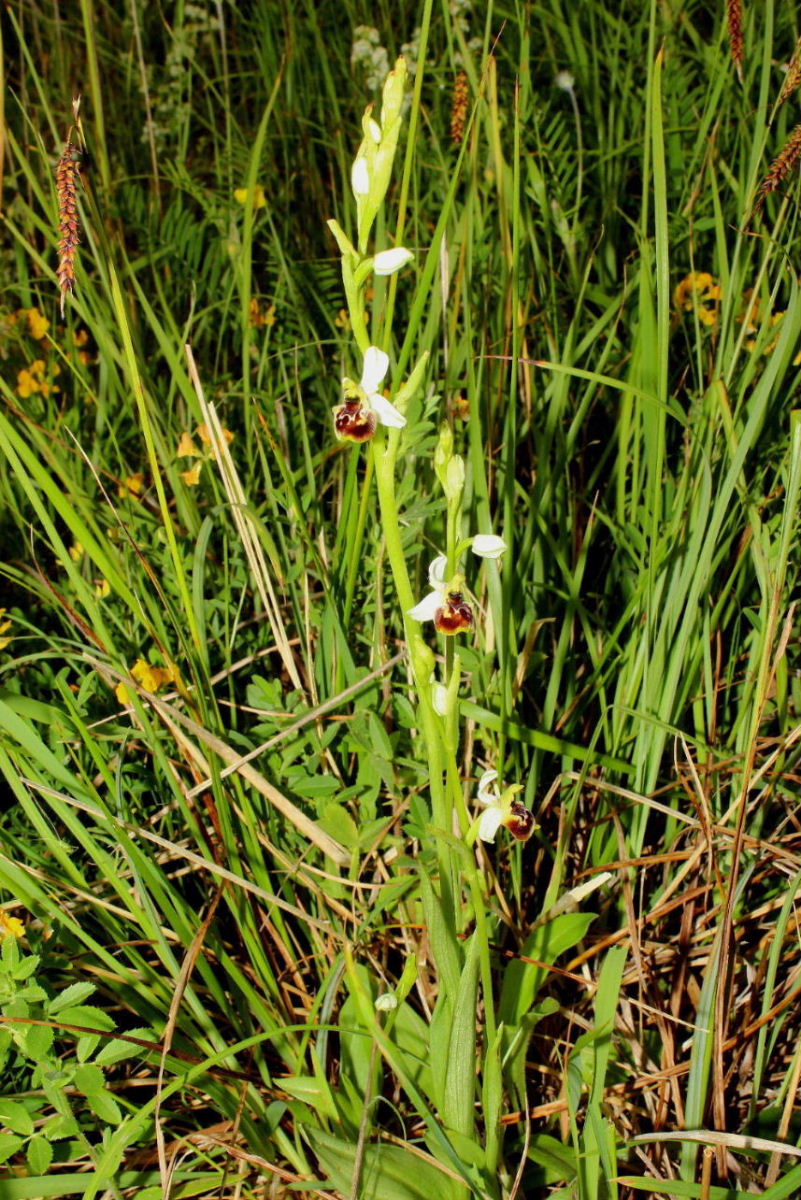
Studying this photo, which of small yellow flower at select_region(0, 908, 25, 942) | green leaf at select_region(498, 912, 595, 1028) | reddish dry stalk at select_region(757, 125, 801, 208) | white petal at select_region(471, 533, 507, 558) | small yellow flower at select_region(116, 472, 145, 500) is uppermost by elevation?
reddish dry stalk at select_region(757, 125, 801, 208)

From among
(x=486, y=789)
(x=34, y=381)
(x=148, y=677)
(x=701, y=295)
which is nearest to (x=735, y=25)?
(x=701, y=295)

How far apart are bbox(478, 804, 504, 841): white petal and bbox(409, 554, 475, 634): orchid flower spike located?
0.24 meters

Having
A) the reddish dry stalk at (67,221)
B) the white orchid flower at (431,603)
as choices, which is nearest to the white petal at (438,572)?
the white orchid flower at (431,603)

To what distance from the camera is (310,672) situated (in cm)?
166

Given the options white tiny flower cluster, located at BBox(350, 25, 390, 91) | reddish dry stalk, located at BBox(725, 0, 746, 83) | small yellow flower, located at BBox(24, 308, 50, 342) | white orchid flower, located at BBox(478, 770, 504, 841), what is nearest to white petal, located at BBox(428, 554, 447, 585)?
white orchid flower, located at BBox(478, 770, 504, 841)

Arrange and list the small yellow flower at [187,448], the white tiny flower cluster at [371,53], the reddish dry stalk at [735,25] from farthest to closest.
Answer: the white tiny flower cluster at [371,53], the small yellow flower at [187,448], the reddish dry stalk at [735,25]

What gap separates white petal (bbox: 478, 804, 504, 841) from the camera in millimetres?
1183

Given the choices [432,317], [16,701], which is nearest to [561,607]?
[432,317]

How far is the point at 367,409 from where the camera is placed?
3.56ft

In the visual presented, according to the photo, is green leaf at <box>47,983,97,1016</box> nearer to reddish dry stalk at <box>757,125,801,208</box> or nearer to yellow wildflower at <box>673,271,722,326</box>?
reddish dry stalk at <box>757,125,801,208</box>

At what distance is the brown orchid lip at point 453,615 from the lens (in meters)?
1.10

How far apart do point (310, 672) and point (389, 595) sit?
0.73ft

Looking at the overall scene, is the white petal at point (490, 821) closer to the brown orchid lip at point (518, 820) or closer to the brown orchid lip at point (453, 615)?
the brown orchid lip at point (518, 820)

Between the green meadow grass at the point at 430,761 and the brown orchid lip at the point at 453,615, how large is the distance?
0.03m
